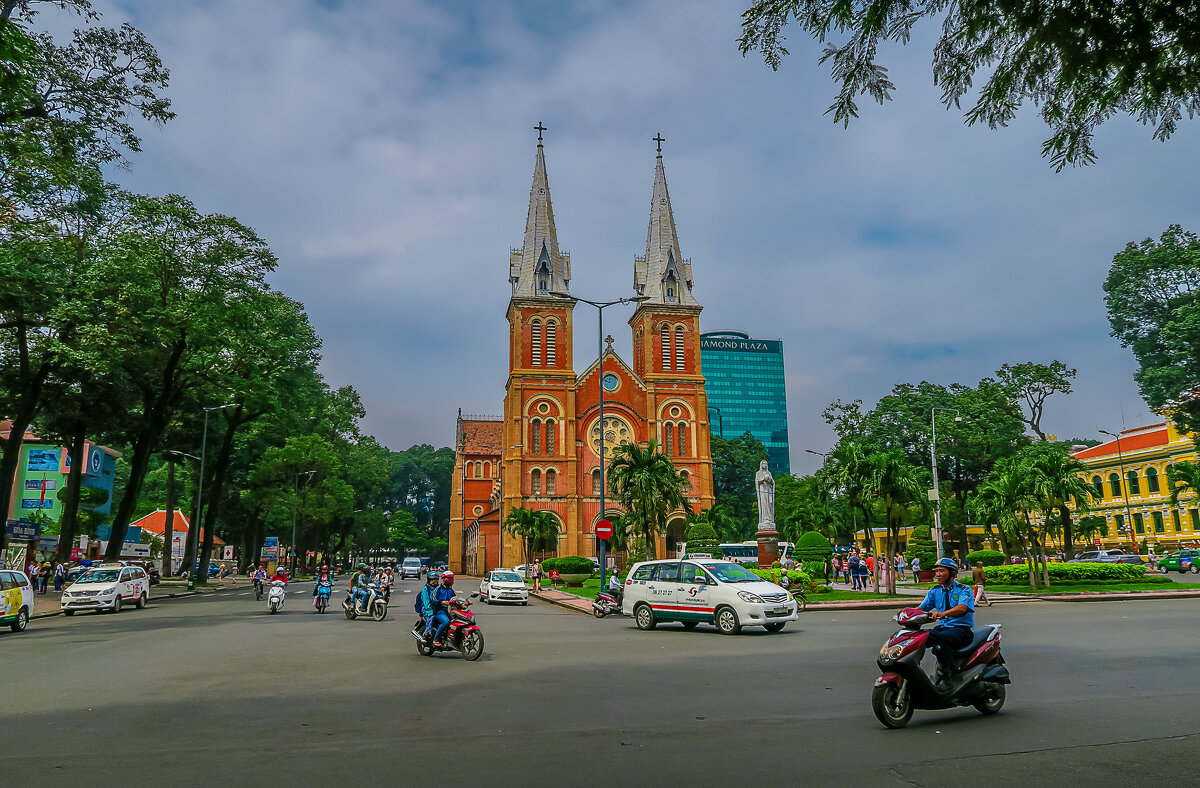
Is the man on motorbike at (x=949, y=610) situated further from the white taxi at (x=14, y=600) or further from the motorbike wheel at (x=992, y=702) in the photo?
the white taxi at (x=14, y=600)

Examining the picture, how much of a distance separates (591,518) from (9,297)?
1768 inches

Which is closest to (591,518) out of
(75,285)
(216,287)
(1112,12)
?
(216,287)

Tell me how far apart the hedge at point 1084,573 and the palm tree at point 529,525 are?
1261 inches

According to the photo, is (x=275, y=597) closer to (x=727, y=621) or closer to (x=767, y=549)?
(x=727, y=621)

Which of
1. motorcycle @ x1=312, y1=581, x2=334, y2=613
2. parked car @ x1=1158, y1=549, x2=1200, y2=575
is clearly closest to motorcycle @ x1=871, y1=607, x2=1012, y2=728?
motorcycle @ x1=312, y1=581, x2=334, y2=613

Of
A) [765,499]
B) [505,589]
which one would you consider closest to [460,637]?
[505,589]

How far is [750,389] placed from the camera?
508ft

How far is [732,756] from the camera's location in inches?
235

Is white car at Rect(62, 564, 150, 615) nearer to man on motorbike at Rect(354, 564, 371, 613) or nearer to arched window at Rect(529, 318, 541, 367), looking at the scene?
man on motorbike at Rect(354, 564, 371, 613)

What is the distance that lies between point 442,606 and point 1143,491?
60.2 metres

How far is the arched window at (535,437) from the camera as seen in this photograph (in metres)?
63.4

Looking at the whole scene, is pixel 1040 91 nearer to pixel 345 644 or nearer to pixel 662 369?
pixel 345 644

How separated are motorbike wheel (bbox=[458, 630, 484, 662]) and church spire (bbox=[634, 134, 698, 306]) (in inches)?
2200

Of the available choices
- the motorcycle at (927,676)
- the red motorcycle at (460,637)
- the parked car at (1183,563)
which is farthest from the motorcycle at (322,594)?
the parked car at (1183,563)
